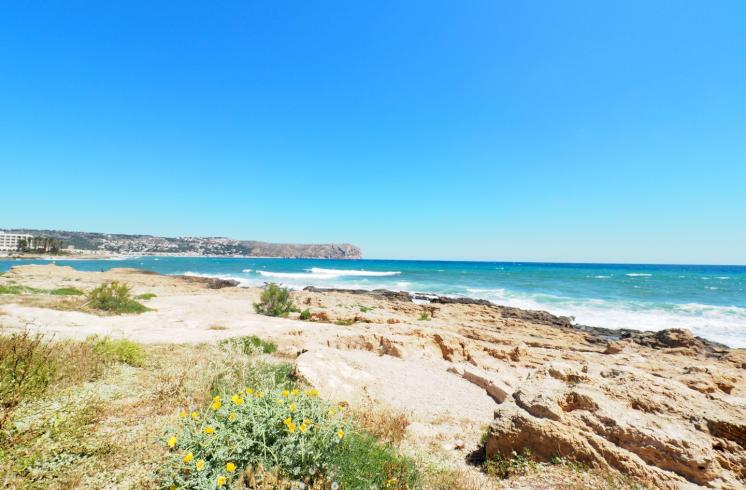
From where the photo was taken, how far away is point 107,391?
4.85 meters

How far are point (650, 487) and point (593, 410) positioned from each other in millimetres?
946

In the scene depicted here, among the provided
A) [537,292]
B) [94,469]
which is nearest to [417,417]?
[94,469]

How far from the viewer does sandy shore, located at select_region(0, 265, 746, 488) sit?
3.84 m

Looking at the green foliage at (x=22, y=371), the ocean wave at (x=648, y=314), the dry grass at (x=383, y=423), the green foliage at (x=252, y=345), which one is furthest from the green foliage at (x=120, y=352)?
the ocean wave at (x=648, y=314)

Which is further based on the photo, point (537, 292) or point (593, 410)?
point (537, 292)

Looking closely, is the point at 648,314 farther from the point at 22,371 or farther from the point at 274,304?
the point at 22,371

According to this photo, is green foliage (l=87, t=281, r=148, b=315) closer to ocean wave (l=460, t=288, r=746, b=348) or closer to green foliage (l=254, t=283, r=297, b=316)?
green foliage (l=254, t=283, r=297, b=316)

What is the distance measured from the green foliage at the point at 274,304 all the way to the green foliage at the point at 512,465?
47.2ft

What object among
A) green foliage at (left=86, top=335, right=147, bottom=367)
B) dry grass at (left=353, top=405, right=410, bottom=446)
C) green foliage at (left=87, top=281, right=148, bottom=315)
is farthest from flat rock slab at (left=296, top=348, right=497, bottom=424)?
green foliage at (left=87, top=281, right=148, bottom=315)

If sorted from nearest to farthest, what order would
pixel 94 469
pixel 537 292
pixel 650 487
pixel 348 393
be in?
pixel 94 469 → pixel 650 487 → pixel 348 393 → pixel 537 292

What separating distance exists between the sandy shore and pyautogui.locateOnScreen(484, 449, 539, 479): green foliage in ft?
0.37

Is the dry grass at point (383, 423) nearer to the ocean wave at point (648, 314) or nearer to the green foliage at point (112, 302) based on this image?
the green foliage at point (112, 302)

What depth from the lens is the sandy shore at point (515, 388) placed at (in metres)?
3.84

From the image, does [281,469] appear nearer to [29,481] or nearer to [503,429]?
[29,481]
